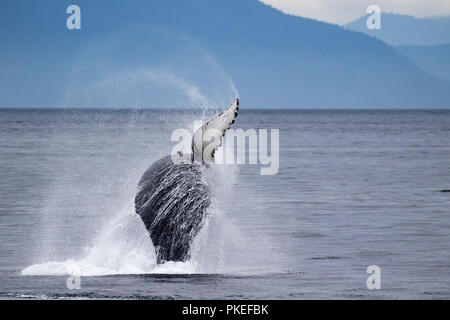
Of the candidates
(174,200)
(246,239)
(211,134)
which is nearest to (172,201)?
(174,200)

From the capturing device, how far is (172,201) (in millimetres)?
11594

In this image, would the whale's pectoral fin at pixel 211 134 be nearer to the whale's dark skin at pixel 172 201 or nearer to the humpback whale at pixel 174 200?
the humpback whale at pixel 174 200

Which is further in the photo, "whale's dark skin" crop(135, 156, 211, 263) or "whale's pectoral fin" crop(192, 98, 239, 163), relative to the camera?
"whale's dark skin" crop(135, 156, 211, 263)

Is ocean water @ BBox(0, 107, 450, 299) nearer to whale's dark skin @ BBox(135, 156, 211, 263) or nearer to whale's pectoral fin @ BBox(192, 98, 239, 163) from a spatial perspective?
whale's dark skin @ BBox(135, 156, 211, 263)

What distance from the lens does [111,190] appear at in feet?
81.1

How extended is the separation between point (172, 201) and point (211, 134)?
3.66 feet

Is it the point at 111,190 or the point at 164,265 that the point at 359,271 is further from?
the point at 111,190

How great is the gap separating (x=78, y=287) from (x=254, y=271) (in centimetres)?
246

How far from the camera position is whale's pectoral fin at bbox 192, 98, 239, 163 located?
35.2 ft

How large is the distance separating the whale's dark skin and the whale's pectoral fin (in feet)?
1.29

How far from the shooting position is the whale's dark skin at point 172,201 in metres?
11.6

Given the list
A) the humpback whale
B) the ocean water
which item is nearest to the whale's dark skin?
the humpback whale

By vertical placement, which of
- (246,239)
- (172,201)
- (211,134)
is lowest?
(172,201)

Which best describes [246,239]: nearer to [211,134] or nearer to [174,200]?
[174,200]
